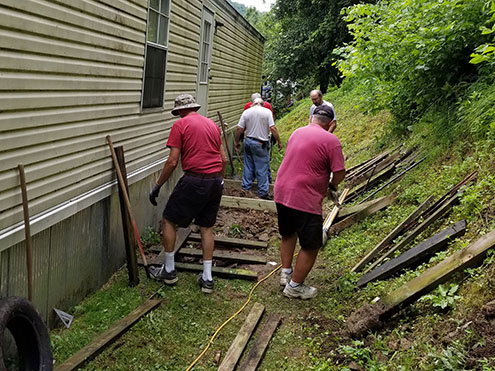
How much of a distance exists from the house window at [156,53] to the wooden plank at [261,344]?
3.32 metres

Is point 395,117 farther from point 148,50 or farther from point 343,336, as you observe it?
point 343,336

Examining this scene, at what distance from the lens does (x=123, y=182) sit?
4.97 metres

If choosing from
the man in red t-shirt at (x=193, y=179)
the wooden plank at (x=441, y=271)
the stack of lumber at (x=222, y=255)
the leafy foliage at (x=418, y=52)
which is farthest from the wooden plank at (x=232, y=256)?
the leafy foliage at (x=418, y=52)

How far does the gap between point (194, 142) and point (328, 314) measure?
2.28 metres

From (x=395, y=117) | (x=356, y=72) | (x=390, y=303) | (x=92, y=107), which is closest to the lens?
(x=390, y=303)

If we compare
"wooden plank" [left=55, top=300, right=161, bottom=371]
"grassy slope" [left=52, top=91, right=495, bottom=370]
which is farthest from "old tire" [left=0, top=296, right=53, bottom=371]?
"grassy slope" [left=52, top=91, right=495, bottom=370]

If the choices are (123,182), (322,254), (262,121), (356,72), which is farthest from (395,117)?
(123,182)

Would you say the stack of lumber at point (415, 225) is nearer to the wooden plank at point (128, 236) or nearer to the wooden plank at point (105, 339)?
the wooden plank at point (105, 339)

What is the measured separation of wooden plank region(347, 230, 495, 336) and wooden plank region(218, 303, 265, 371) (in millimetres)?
920

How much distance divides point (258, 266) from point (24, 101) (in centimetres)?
351

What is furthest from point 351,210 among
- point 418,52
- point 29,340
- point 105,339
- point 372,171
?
point 29,340

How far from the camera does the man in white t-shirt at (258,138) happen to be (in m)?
8.68

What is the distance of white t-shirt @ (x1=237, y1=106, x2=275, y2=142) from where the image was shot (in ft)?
28.4

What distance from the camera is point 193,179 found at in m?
4.91
